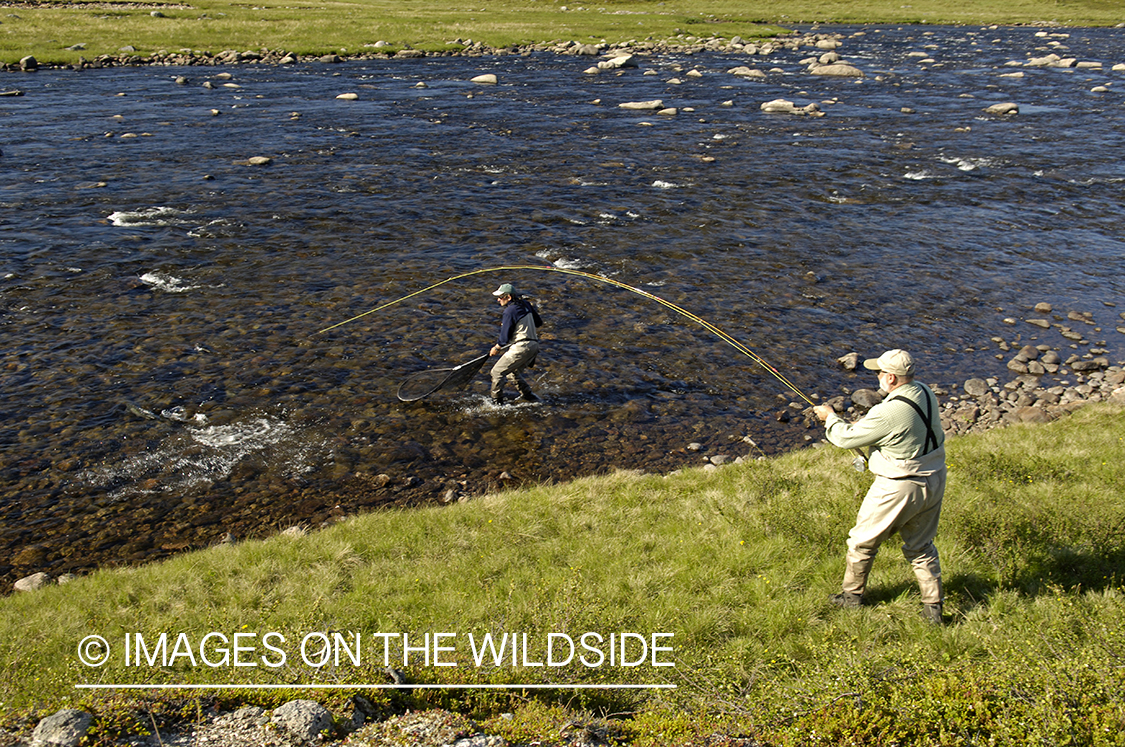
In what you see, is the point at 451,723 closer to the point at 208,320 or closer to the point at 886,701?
the point at 886,701

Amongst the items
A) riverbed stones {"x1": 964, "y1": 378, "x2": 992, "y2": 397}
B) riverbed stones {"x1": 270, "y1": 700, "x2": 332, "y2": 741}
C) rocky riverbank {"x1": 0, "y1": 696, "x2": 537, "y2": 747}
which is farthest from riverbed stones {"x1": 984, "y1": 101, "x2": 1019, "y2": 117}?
riverbed stones {"x1": 270, "y1": 700, "x2": 332, "y2": 741}

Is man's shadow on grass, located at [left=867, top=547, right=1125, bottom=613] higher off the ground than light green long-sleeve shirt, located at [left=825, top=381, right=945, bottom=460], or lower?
lower

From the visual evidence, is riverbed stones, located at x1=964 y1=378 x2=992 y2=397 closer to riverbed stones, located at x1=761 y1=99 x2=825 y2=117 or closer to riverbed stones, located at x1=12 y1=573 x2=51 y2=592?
riverbed stones, located at x1=12 y1=573 x2=51 y2=592

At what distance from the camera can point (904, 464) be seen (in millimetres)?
6844

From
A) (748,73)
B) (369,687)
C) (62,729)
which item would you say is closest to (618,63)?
(748,73)

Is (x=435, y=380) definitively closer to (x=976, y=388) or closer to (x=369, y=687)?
(x=369, y=687)

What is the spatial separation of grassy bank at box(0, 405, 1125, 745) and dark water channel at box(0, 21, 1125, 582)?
2207 millimetres

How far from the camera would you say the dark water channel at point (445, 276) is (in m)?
12.2

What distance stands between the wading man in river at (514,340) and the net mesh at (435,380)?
1.27ft

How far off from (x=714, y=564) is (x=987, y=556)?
9.67ft

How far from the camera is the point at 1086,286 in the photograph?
19172 millimetres

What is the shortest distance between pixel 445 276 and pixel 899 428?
46.6 ft

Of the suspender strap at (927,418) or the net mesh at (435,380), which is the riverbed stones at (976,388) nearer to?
the suspender strap at (927,418)

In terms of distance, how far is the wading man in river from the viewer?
13.2 m
